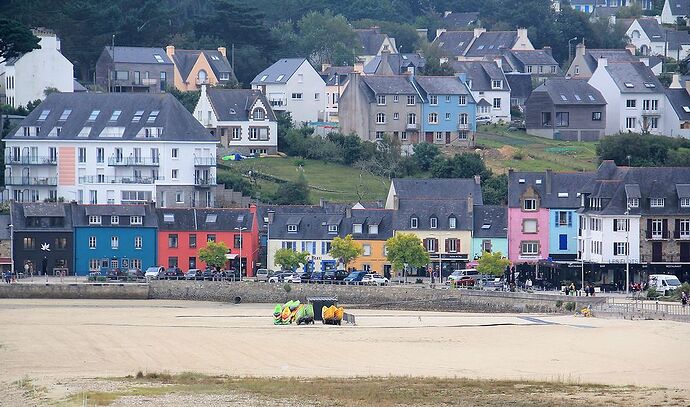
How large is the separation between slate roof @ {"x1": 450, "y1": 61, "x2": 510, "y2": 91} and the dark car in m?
36.1

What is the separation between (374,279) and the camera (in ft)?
270

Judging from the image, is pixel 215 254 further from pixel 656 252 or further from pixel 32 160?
pixel 656 252

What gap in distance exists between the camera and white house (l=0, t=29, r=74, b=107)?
108 metres

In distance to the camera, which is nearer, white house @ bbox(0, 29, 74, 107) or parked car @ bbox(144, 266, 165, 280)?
parked car @ bbox(144, 266, 165, 280)

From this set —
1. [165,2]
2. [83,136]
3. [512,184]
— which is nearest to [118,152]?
[83,136]

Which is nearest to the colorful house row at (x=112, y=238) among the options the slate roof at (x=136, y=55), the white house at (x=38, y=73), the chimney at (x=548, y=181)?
the chimney at (x=548, y=181)

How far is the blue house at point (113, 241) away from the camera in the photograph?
291 feet

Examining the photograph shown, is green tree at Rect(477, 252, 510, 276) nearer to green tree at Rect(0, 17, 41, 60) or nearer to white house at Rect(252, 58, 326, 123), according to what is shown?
green tree at Rect(0, 17, 41, 60)

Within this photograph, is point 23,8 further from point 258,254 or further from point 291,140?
point 258,254

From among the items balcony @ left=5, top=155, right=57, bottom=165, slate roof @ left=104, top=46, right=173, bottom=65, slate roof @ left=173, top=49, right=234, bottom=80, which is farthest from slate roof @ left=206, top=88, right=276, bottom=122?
balcony @ left=5, top=155, right=57, bottom=165

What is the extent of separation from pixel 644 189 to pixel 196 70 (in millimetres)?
41884

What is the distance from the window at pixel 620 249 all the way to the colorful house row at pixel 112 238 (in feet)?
52.8

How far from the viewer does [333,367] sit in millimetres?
55344

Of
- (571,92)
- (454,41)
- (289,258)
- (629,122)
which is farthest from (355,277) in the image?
(454,41)
